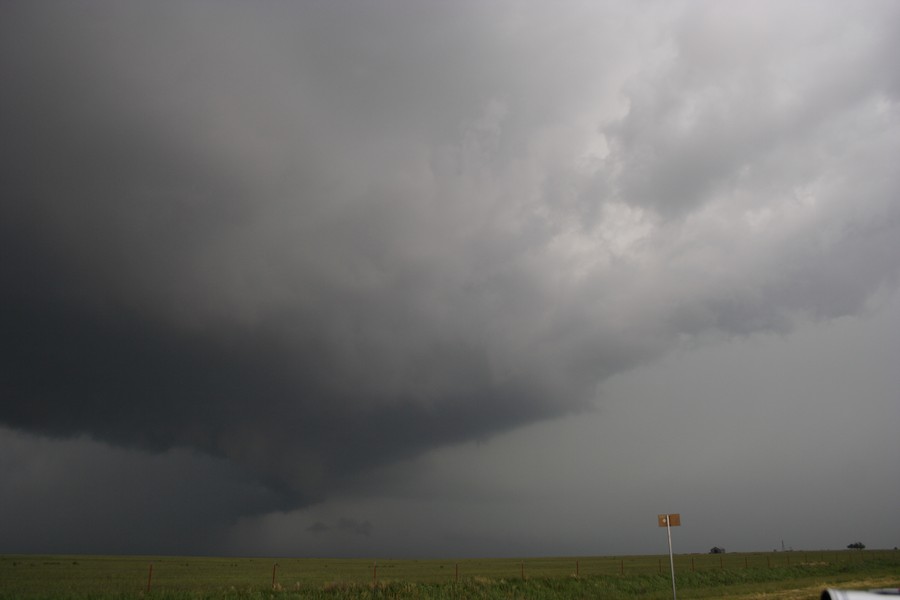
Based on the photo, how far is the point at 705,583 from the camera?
5188cm

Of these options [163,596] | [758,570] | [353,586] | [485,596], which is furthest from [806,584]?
[163,596]

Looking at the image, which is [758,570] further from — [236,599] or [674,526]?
[236,599]

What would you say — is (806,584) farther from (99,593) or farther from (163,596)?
(99,593)

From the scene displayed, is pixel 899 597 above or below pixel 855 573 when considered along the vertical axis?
above

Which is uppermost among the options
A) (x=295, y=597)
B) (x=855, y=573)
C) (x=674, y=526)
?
(x=674, y=526)

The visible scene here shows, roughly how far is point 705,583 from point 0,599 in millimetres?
51219

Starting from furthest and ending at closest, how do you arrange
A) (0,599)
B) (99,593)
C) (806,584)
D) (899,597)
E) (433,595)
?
(806,584) → (433,595) → (99,593) → (0,599) → (899,597)

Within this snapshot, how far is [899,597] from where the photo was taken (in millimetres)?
11727

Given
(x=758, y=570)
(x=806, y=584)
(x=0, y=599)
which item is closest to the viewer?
(x=0, y=599)

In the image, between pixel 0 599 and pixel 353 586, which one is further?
pixel 353 586

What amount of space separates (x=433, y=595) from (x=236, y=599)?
11.9 m

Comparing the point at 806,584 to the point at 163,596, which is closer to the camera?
the point at 163,596

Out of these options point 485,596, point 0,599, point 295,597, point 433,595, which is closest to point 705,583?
point 485,596

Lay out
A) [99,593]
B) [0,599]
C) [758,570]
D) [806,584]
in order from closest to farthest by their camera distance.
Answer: [0,599] < [99,593] < [806,584] < [758,570]
